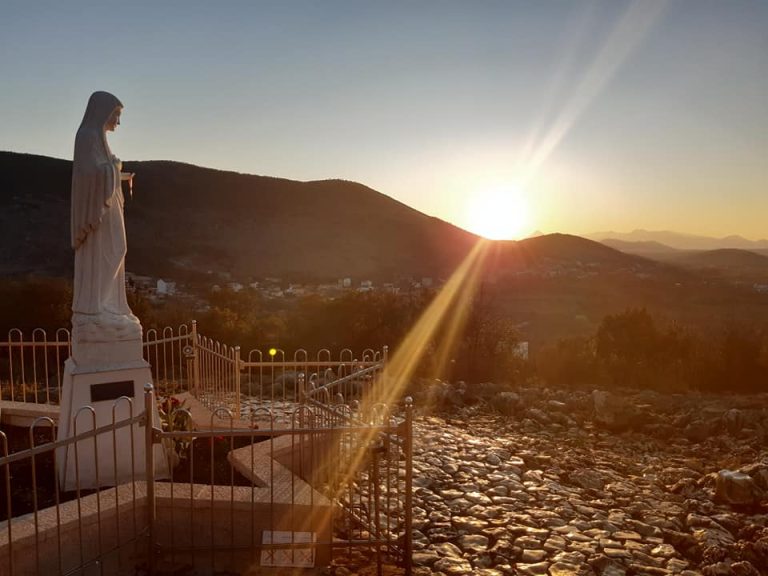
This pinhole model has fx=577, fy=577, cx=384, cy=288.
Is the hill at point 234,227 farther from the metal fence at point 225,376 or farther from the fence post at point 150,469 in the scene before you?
the fence post at point 150,469

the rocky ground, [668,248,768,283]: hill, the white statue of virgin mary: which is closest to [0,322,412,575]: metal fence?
the rocky ground

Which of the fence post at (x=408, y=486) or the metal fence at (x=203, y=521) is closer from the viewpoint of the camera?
the metal fence at (x=203, y=521)

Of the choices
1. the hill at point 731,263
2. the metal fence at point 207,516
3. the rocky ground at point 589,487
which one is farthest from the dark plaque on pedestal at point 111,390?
the hill at point 731,263

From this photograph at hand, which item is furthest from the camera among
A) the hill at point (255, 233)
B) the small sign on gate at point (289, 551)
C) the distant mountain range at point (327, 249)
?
the hill at point (255, 233)

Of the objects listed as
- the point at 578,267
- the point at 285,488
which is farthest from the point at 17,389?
the point at 578,267

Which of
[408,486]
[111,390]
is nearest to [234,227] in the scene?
[111,390]

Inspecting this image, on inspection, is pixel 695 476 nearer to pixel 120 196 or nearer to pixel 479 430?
pixel 479 430

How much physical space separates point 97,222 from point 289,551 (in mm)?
3706

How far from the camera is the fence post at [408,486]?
185 inches

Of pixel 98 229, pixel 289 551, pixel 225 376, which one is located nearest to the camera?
pixel 289 551

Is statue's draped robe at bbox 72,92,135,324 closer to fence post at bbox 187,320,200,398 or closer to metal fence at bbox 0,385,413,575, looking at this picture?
metal fence at bbox 0,385,413,575

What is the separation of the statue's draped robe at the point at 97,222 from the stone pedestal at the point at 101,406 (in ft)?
1.22

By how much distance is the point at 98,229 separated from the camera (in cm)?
595

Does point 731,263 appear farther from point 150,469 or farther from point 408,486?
point 150,469
